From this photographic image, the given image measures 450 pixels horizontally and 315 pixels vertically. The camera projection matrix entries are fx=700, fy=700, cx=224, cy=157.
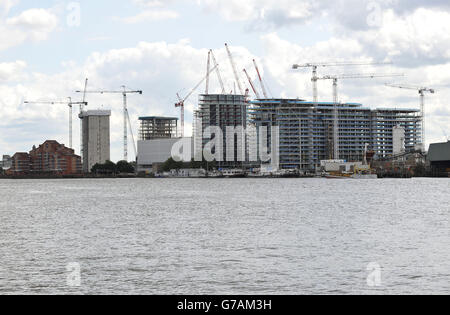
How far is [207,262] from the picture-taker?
105 ft

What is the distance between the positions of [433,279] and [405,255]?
615cm

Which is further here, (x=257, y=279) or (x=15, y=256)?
(x=15, y=256)

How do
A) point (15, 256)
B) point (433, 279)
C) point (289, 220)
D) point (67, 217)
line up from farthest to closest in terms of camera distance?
point (67, 217)
point (289, 220)
point (15, 256)
point (433, 279)

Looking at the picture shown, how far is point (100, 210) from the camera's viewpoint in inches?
2694
